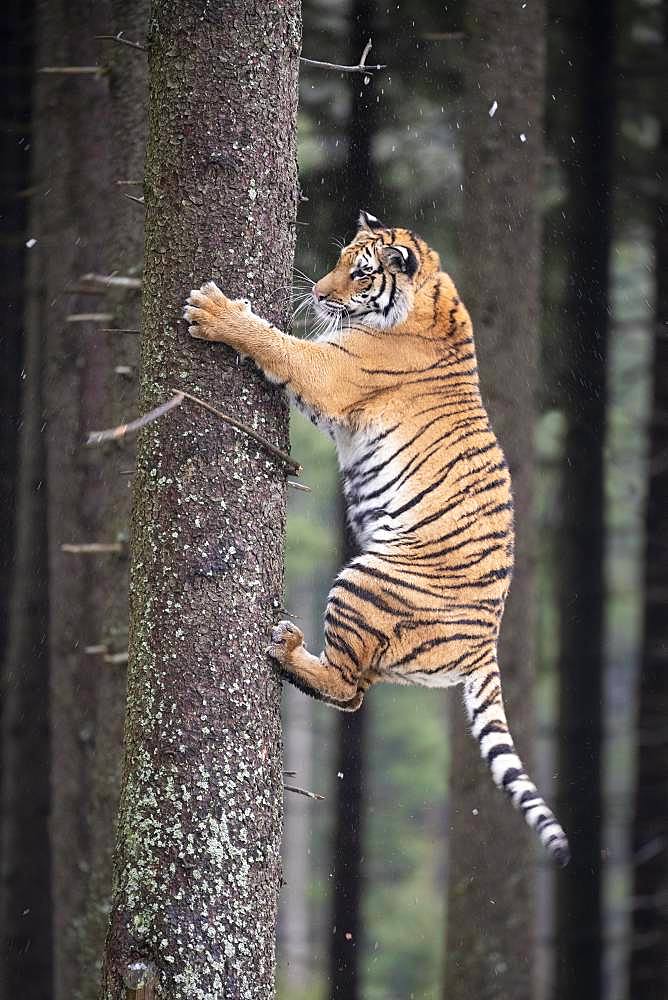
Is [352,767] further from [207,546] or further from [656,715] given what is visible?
[207,546]

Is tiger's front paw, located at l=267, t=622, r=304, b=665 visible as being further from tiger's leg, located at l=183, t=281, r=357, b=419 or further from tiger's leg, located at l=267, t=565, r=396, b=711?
tiger's leg, located at l=183, t=281, r=357, b=419

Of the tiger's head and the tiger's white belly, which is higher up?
the tiger's head

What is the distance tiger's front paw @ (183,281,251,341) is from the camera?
361 cm

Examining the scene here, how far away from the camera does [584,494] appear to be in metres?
9.70

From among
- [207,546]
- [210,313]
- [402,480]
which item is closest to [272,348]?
[210,313]

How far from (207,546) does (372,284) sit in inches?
67.4

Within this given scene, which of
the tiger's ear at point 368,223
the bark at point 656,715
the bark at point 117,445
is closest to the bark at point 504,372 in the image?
the tiger's ear at point 368,223

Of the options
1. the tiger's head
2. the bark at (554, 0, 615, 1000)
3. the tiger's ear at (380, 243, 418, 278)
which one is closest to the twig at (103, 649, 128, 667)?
the tiger's head

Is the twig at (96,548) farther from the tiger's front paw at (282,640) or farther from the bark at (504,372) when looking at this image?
the bark at (504,372)

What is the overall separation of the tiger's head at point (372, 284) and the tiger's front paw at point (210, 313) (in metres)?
1.06

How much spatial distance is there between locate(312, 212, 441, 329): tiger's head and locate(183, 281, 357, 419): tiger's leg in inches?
14.6

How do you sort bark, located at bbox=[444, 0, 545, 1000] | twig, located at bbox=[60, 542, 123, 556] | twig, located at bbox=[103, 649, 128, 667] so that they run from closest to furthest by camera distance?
twig, located at bbox=[60, 542, 123, 556] < twig, located at bbox=[103, 649, 128, 667] < bark, located at bbox=[444, 0, 545, 1000]

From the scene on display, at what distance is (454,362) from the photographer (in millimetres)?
4734

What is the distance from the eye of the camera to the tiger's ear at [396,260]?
4.75 m
